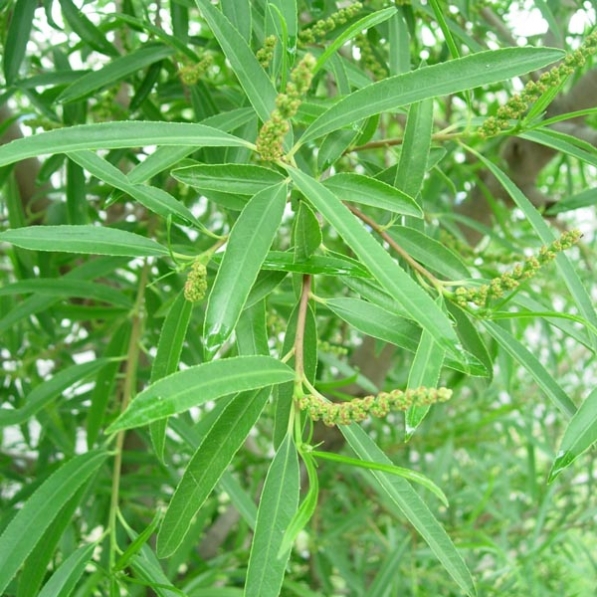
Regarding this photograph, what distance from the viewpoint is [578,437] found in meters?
0.46

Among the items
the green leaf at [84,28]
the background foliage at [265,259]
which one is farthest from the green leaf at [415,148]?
the green leaf at [84,28]

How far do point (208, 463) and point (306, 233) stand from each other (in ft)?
0.49

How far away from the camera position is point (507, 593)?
3.76ft

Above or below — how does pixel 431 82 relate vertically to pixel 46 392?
above

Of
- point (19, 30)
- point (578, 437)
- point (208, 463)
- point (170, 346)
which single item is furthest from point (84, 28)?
point (578, 437)

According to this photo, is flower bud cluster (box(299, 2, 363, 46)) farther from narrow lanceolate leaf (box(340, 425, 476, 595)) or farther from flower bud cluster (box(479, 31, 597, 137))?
narrow lanceolate leaf (box(340, 425, 476, 595))

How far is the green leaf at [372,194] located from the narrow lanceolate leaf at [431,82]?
0.11 feet

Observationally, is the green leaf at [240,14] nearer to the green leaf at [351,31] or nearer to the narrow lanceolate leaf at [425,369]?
the green leaf at [351,31]

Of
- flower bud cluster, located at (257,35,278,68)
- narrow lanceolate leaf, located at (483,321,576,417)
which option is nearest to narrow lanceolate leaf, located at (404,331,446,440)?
narrow lanceolate leaf, located at (483,321,576,417)

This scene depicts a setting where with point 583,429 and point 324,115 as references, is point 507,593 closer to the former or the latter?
point 583,429

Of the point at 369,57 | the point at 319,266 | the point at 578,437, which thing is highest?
the point at 369,57

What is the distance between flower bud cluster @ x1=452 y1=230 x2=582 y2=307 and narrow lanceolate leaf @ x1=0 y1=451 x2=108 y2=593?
336mm

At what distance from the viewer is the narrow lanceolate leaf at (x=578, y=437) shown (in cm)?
45

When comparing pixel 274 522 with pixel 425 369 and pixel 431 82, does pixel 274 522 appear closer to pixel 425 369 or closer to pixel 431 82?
pixel 425 369
